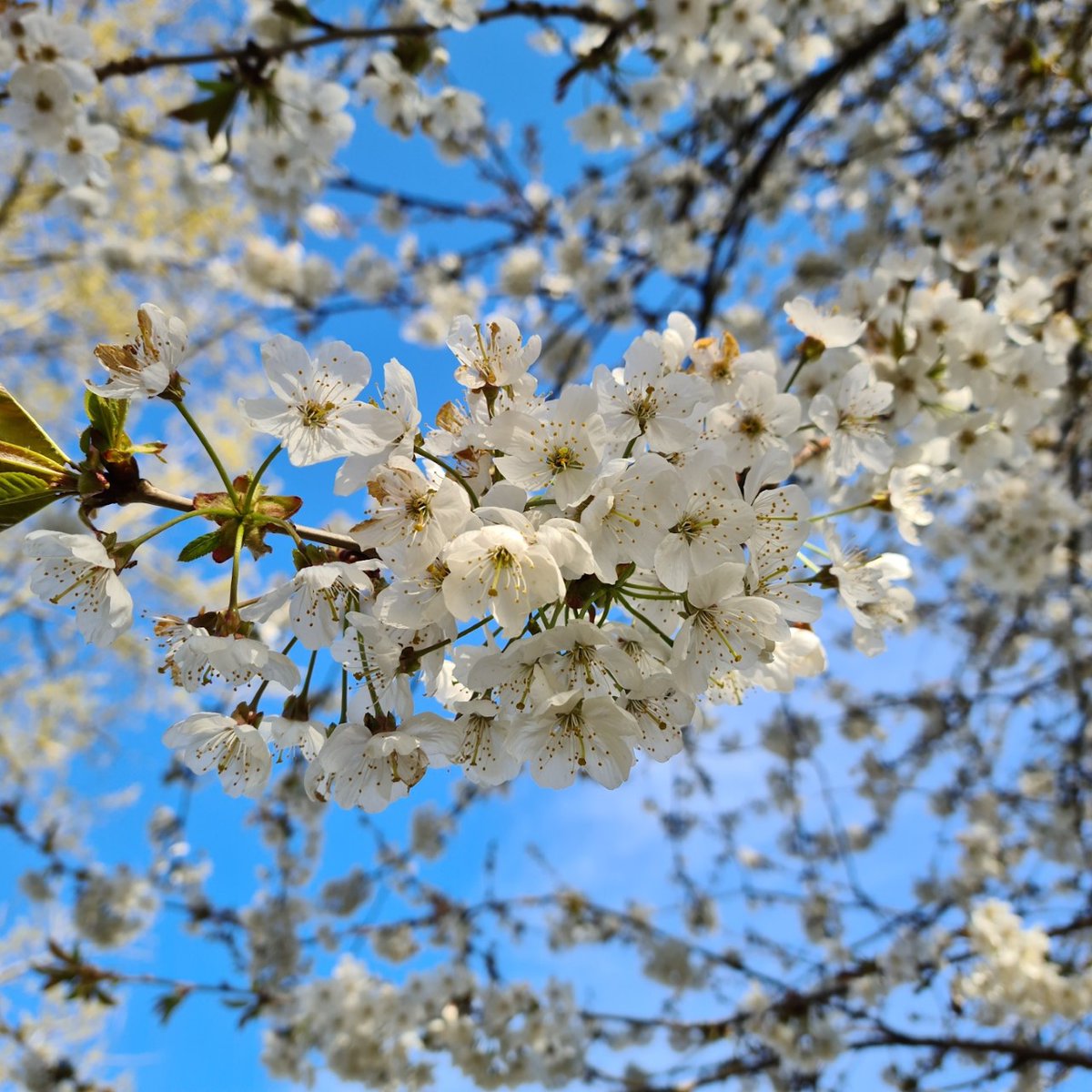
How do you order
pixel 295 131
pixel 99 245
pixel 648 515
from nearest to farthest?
pixel 648 515, pixel 295 131, pixel 99 245

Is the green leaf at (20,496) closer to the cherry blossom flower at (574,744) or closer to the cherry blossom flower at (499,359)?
the cherry blossom flower at (499,359)

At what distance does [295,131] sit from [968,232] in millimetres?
2471

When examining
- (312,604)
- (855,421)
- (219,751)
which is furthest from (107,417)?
(855,421)

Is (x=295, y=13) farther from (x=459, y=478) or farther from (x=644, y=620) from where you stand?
(x=644, y=620)

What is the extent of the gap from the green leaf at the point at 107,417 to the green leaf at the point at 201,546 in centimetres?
15

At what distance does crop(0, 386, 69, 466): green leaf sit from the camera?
920mm

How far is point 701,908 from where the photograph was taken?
5.42 meters

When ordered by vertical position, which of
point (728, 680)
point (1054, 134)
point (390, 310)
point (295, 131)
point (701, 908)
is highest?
point (390, 310)

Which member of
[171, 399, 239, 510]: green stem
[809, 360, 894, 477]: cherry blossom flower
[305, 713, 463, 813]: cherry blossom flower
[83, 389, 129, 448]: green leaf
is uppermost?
[809, 360, 894, 477]: cherry blossom flower

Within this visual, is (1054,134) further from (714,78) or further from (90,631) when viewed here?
(90,631)

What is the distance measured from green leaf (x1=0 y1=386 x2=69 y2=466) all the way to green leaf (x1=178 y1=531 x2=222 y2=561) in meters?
0.19

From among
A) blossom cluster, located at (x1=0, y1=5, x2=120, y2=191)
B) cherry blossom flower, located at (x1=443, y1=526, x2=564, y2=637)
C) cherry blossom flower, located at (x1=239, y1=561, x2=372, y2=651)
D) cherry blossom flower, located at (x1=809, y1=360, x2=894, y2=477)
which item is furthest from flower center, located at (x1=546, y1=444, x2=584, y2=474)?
blossom cluster, located at (x1=0, y1=5, x2=120, y2=191)

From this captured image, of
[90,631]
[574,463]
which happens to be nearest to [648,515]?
[574,463]

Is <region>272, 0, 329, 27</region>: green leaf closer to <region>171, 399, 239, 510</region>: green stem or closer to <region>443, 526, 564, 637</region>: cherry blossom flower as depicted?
<region>171, 399, 239, 510</region>: green stem
